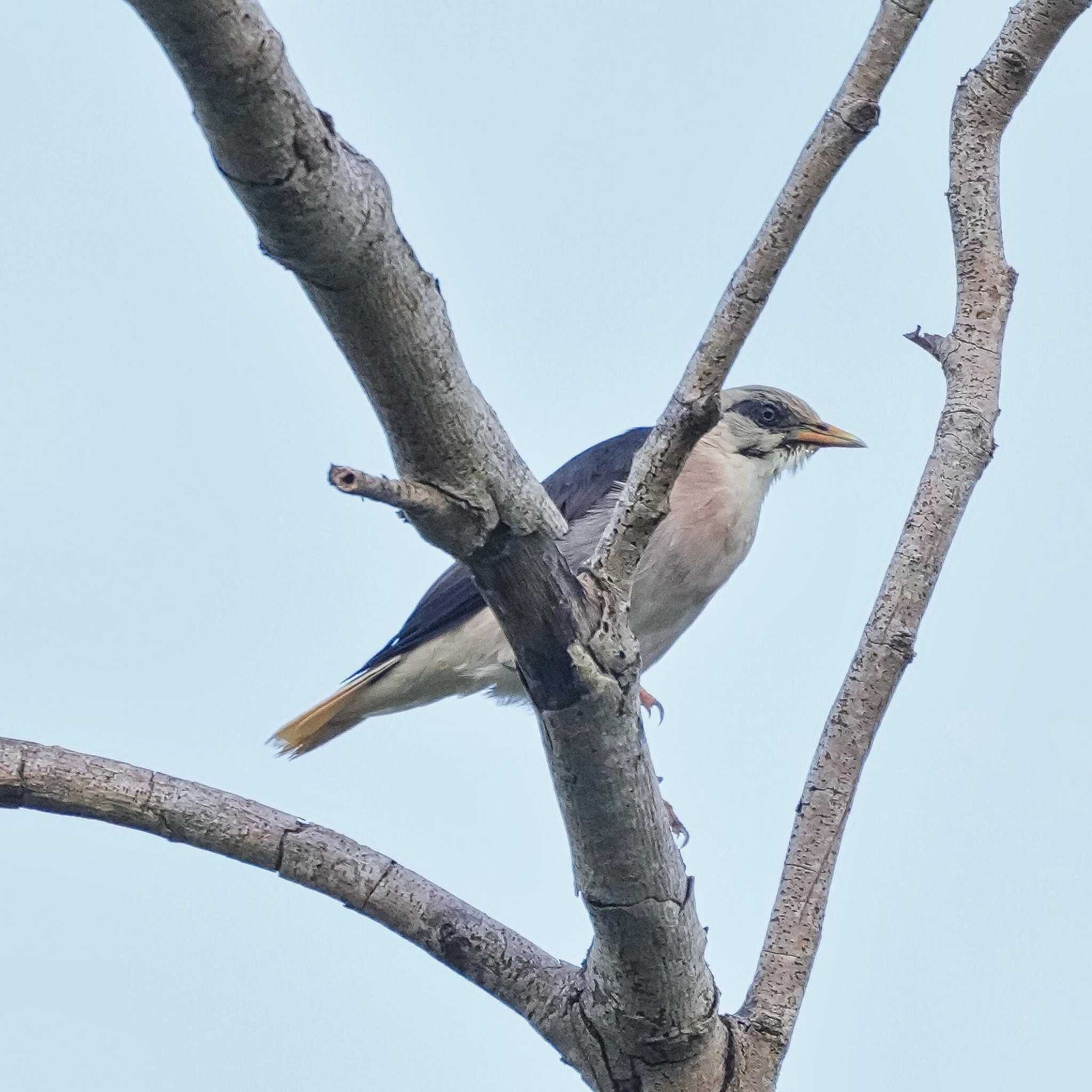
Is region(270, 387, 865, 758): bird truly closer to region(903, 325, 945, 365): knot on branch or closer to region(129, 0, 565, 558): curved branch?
region(903, 325, 945, 365): knot on branch

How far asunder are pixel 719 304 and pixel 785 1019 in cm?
174

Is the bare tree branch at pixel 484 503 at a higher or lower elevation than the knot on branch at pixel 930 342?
lower

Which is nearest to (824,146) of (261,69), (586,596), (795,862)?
(586,596)

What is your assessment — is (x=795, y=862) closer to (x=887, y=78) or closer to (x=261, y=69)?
(x=887, y=78)

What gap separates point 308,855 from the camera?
349 centimetres

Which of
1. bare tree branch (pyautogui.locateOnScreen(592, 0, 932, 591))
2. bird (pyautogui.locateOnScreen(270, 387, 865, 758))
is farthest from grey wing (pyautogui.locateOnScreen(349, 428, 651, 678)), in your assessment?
bare tree branch (pyautogui.locateOnScreen(592, 0, 932, 591))

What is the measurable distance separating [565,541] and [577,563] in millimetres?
115

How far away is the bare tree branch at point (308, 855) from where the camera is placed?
3.34 m

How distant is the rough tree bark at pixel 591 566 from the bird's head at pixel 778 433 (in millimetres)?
2748

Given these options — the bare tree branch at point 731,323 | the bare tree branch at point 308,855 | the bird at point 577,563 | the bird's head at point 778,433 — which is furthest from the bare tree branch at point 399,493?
the bird's head at point 778,433

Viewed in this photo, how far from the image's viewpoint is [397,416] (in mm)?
2529

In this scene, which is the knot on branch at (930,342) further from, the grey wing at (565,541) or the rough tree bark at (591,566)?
the grey wing at (565,541)

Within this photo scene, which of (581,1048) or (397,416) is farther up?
(397,416)

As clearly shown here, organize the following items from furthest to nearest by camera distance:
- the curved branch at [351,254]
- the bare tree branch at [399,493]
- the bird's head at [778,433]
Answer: the bird's head at [778,433] < the bare tree branch at [399,493] < the curved branch at [351,254]
